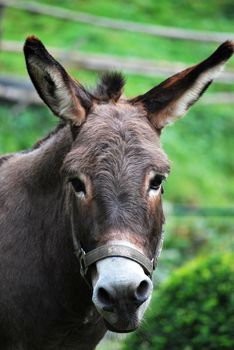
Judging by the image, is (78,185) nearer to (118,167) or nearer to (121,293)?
(118,167)

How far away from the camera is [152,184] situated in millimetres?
4668

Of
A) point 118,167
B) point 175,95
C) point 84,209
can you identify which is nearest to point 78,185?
point 84,209

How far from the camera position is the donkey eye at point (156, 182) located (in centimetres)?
466

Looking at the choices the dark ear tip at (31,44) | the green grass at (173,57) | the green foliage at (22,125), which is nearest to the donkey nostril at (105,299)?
the dark ear tip at (31,44)

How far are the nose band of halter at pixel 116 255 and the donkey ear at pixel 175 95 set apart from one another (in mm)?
853

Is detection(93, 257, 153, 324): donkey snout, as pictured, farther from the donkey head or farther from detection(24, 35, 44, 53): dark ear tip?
detection(24, 35, 44, 53): dark ear tip

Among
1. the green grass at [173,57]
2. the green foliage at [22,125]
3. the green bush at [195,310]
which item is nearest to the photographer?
the green bush at [195,310]

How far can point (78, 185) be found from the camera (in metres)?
4.70

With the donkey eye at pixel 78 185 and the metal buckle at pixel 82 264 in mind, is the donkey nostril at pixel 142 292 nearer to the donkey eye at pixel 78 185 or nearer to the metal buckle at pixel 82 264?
the metal buckle at pixel 82 264

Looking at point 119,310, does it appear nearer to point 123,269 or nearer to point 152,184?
point 123,269

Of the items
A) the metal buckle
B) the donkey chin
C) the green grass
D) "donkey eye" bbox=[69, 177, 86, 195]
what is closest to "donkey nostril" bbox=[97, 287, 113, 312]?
the donkey chin

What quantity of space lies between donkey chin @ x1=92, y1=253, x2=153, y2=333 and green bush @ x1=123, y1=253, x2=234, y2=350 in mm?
2741

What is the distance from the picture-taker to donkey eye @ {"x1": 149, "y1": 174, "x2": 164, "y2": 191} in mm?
4656

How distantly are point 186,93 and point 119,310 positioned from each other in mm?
1323
